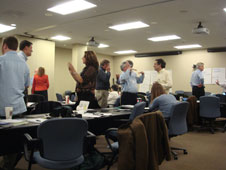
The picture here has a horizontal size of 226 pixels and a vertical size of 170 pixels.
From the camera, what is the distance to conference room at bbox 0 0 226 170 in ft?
16.1

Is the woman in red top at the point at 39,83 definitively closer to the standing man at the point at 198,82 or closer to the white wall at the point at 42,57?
the white wall at the point at 42,57

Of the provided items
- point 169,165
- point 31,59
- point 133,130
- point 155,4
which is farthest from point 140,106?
point 31,59

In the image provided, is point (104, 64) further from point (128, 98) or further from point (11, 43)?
point (11, 43)

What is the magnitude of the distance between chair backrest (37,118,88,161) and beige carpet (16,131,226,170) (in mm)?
1372

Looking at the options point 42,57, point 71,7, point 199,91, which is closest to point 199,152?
point 199,91

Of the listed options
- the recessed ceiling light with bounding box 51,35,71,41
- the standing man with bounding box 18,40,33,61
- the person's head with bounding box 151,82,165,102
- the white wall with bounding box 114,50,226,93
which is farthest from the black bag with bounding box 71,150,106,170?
the white wall with bounding box 114,50,226,93

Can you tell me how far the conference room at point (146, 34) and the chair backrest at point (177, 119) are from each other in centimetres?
49

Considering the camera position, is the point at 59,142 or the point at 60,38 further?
the point at 60,38

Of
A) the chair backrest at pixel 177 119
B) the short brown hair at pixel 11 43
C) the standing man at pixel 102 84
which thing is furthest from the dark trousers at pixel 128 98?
the short brown hair at pixel 11 43

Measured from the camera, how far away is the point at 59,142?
2.06 metres

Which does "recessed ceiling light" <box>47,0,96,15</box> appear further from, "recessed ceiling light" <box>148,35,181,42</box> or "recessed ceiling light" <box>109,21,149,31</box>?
"recessed ceiling light" <box>148,35,181,42</box>

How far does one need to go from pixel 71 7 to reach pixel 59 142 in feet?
13.6

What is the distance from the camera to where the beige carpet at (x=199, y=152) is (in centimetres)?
347

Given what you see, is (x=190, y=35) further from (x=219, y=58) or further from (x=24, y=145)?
(x=24, y=145)
